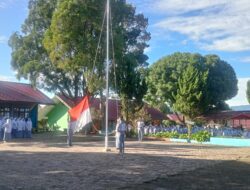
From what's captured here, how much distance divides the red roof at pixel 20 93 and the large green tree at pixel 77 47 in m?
1.28

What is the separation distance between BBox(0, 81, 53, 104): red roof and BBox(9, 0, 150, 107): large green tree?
128 cm

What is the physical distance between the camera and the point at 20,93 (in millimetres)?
40906

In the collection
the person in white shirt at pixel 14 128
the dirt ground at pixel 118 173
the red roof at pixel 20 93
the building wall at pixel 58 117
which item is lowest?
the dirt ground at pixel 118 173

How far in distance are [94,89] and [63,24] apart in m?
5.96

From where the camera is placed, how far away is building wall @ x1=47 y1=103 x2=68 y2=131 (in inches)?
2061

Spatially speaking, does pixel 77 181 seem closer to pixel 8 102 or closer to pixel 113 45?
pixel 113 45

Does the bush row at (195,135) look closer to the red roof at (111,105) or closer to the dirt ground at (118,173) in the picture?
the red roof at (111,105)

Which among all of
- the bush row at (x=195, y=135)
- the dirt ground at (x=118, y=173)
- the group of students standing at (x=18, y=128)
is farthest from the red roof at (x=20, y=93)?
the dirt ground at (x=118, y=173)

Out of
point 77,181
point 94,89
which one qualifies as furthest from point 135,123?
point 77,181

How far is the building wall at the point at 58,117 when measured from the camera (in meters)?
52.3

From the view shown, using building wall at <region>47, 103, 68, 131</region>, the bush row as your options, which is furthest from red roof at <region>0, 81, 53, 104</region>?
the bush row

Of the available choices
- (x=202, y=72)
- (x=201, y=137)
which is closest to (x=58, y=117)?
(x=202, y=72)

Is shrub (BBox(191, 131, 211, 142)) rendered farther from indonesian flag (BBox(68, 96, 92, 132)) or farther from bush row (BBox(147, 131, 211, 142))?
indonesian flag (BBox(68, 96, 92, 132))

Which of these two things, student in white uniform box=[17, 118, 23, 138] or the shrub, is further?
the shrub
